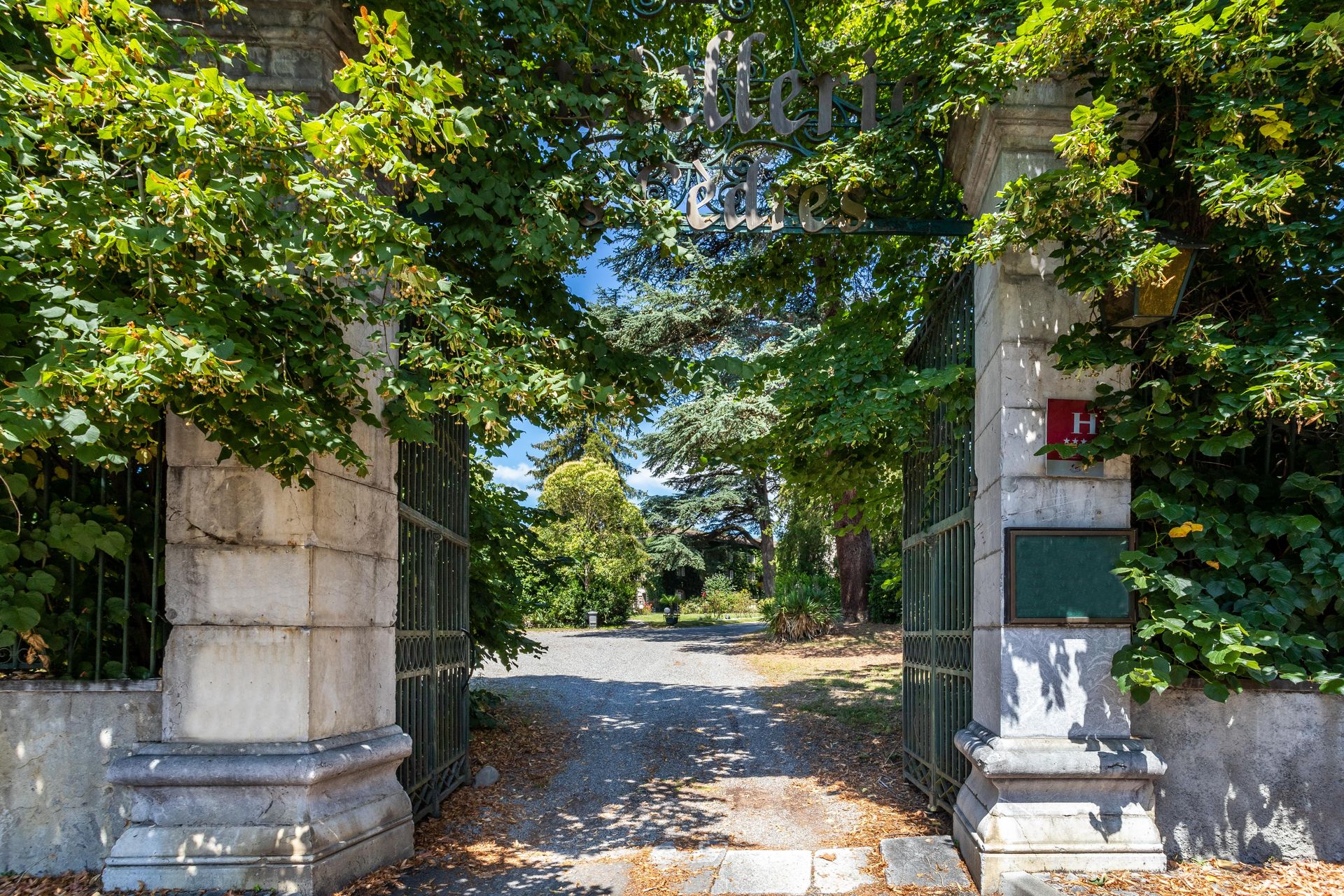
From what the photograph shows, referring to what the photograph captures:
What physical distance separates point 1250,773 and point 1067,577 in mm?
1358

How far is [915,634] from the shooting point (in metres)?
6.57

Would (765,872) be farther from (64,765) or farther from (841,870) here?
(64,765)

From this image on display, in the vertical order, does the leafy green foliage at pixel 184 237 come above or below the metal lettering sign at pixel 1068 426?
above

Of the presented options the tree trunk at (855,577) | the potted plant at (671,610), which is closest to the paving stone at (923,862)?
the tree trunk at (855,577)

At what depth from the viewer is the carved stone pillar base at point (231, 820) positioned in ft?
13.3

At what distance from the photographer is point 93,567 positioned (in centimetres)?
439

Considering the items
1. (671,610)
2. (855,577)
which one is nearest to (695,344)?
(855,577)

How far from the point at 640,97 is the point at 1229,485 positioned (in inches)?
158

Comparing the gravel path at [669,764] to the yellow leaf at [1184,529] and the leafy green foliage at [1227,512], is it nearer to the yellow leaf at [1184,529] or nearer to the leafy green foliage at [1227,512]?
the leafy green foliage at [1227,512]

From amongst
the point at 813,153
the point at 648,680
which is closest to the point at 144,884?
the point at 813,153

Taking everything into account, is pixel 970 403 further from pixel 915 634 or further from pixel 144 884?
pixel 144 884

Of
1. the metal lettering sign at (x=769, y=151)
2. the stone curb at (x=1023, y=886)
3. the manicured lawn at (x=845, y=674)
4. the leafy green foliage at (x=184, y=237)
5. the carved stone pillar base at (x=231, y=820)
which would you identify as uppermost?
the metal lettering sign at (x=769, y=151)

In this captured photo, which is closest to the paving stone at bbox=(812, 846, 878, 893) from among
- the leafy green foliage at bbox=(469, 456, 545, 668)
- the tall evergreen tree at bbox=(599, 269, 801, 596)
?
the leafy green foliage at bbox=(469, 456, 545, 668)

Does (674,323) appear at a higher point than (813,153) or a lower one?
higher
